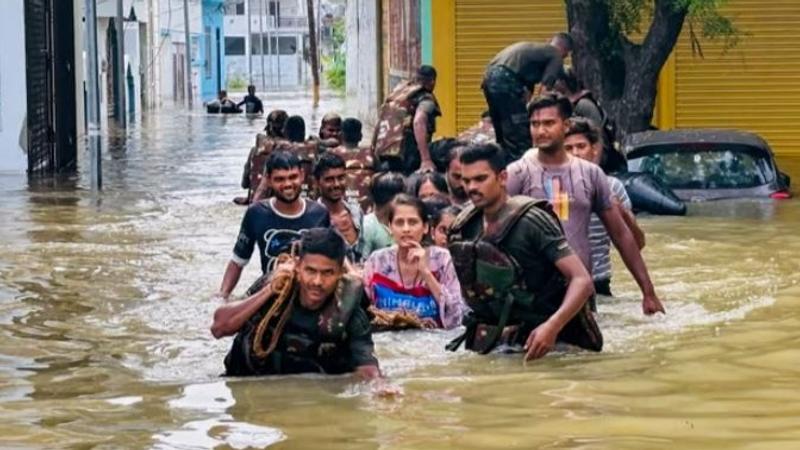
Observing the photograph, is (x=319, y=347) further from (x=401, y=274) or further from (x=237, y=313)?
(x=401, y=274)

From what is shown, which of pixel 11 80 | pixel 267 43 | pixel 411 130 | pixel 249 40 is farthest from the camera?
pixel 267 43

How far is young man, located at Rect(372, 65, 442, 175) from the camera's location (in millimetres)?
16422

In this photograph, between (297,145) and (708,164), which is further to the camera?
(708,164)

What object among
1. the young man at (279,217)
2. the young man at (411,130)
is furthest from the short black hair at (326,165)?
the young man at (411,130)

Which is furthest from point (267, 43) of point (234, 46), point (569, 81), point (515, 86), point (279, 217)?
point (279, 217)

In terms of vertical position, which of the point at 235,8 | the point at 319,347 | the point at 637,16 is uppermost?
the point at 235,8

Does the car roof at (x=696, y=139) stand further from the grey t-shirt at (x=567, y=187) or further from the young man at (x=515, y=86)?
the grey t-shirt at (x=567, y=187)

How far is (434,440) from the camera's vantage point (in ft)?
23.5

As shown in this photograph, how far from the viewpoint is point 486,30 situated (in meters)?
27.0

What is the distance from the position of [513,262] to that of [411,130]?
8.31 metres

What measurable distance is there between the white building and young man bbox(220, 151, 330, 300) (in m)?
86.2

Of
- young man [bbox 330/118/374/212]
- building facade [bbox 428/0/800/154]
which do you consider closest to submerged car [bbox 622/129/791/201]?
young man [bbox 330/118/374/212]

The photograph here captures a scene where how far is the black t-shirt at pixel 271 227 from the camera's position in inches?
407

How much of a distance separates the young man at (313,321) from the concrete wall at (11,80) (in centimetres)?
1620
